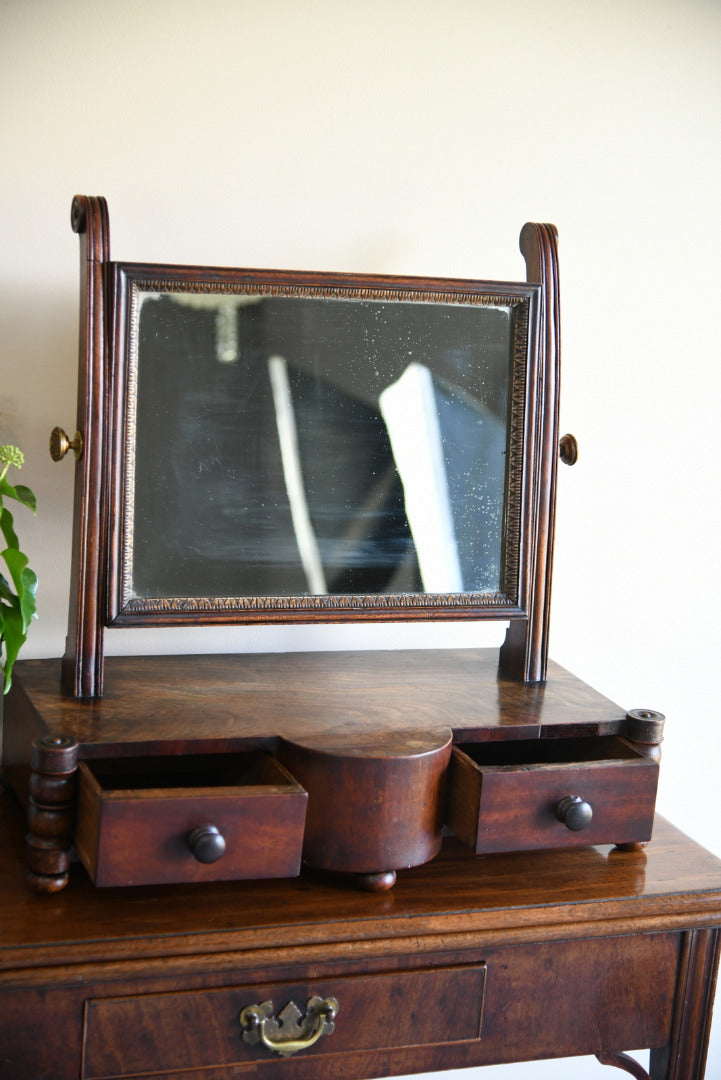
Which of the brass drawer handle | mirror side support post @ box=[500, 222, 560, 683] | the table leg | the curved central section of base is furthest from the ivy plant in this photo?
the table leg

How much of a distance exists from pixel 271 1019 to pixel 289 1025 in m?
0.02

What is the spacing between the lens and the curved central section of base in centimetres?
116

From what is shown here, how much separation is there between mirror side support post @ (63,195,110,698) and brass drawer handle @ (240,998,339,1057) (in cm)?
40

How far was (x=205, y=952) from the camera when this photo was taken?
3.57 feet

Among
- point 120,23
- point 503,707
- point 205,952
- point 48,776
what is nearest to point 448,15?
point 120,23

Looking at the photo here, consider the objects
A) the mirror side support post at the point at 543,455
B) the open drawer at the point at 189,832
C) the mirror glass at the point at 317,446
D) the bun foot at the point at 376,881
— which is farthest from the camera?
the mirror side support post at the point at 543,455

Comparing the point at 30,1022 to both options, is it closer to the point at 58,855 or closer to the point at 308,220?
the point at 58,855

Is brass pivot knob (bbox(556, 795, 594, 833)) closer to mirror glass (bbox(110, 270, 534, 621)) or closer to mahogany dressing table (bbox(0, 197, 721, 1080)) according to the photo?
mahogany dressing table (bbox(0, 197, 721, 1080))

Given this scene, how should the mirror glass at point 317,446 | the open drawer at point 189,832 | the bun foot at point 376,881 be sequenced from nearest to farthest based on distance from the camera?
the open drawer at point 189,832 → the bun foot at point 376,881 → the mirror glass at point 317,446

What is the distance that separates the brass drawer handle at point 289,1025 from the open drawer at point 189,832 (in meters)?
0.13

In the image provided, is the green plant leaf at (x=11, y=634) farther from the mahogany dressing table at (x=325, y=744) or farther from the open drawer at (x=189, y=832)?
the open drawer at (x=189, y=832)

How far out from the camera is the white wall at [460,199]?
1440 mm

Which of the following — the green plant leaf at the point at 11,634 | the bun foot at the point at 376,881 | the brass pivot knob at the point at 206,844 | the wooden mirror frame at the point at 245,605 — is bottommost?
the bun foot at the point at 376,881

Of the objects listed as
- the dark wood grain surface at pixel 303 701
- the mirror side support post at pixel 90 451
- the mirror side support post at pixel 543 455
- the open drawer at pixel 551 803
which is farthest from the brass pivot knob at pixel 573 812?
the mirror side support post at pixel 90 451
